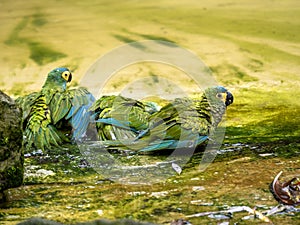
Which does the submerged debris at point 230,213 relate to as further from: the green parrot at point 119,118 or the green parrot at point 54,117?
the green parrot at point 54,117

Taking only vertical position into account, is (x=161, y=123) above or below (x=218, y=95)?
below

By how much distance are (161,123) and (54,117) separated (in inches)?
24.1

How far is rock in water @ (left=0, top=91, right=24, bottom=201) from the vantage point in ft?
8.36

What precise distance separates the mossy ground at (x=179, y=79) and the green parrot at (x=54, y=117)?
0.45 ft

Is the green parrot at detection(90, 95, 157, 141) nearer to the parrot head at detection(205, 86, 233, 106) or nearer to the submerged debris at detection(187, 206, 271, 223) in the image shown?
the parrot head at detection(205, 86, 233, 106)

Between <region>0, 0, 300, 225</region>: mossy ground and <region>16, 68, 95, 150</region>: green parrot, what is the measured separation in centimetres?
14

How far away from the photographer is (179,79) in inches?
198

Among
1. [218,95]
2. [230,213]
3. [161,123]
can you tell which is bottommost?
[230,213]

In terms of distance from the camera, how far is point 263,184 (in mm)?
2625

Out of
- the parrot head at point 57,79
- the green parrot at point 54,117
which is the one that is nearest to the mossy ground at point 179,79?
the green parrot at point 54,117

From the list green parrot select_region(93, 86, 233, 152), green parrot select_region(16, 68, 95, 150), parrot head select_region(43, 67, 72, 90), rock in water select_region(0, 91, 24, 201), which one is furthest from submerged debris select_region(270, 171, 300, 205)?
parrot head select_region(43, 67, 72, 90)

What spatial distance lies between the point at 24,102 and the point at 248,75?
2039 mm

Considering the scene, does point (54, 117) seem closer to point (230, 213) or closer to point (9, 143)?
point (9, 143)

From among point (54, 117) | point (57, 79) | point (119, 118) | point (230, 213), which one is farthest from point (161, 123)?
point (230, 213)
